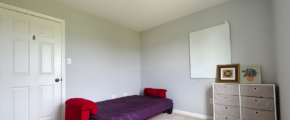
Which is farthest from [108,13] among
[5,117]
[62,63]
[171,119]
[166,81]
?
[171,119]

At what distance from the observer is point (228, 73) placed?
2494 mm

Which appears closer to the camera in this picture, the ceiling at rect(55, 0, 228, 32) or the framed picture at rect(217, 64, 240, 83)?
the framed picture at rect(217, 64, 240, 83)

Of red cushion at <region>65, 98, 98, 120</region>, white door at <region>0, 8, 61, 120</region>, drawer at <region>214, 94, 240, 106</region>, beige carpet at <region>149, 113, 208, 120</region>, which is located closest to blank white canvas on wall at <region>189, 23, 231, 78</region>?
drawer at <region>214, 94, 240, 106</region>

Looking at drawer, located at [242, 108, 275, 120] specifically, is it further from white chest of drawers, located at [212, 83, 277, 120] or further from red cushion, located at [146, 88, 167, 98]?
red cushion, located at [146, 88, 167, 98]

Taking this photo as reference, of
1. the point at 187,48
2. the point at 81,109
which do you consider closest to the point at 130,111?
the point at 81,109

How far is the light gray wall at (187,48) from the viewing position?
2.23 metres

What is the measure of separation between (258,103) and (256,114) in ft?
A: 0.58

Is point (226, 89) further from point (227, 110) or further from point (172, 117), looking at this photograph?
point (172, 117)

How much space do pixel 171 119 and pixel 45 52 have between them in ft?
9.29

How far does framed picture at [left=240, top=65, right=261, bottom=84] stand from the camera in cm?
222

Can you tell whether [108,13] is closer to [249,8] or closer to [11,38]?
[11,38]

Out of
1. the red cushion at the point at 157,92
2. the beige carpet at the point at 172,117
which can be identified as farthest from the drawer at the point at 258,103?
the red cushion at the point at 157,92

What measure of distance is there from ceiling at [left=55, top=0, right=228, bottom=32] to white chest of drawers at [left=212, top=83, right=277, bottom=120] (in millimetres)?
1734

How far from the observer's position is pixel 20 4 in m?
2.12
